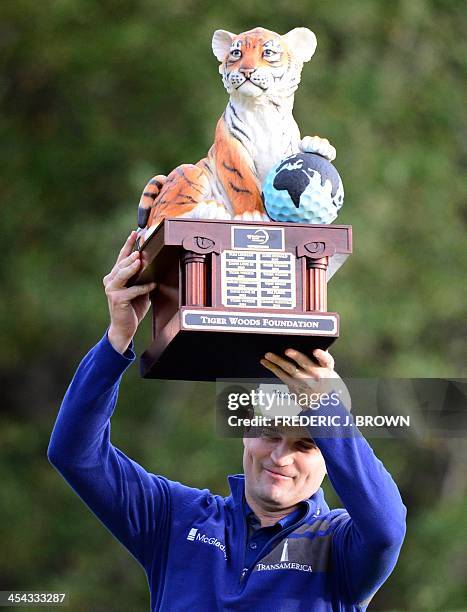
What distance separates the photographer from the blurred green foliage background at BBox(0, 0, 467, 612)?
9.91 m

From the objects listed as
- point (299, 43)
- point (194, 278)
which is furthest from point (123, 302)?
point (299, 43)

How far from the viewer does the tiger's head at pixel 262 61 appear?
14.5 feet

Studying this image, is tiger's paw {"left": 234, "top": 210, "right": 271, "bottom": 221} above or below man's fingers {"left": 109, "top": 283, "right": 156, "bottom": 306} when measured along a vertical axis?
above

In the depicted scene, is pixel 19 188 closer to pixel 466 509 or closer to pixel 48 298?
pixel 48 298

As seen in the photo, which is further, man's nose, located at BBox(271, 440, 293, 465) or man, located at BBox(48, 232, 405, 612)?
man's nose, located at BBox(271, 440, 293, 465)

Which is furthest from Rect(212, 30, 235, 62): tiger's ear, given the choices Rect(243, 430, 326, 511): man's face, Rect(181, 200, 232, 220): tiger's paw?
Rect(243, 430, 326, 511): man's face

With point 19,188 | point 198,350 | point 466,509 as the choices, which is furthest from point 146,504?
point 19,188

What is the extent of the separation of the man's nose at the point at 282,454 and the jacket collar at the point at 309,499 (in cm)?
13

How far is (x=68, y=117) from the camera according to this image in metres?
10.6

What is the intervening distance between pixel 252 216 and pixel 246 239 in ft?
0.43

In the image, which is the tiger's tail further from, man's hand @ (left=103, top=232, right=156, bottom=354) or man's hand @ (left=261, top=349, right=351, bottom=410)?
man's hand @ (left=261, top=349, right=351, bottom=410)

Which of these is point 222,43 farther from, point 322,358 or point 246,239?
point 322,358

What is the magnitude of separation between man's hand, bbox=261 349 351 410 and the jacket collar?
33 cm

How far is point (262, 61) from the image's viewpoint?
446 cm
